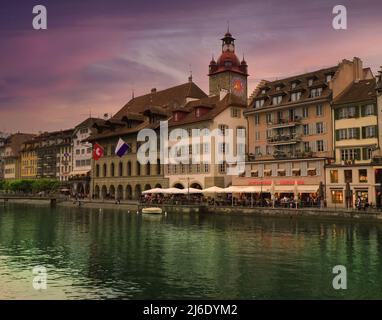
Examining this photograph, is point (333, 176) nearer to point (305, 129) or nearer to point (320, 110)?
point (305, 129)

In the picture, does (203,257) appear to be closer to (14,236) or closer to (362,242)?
(362,242)

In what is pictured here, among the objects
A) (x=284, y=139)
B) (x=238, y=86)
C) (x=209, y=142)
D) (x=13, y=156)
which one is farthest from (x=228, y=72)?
(x=13, y=156)

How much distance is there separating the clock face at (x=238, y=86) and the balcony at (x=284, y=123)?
37.5 meters

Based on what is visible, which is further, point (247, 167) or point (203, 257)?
point (247, 167)

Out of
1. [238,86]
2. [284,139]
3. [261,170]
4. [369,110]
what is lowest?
[261,170]

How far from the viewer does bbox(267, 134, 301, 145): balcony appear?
220ft

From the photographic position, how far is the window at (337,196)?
5992cm

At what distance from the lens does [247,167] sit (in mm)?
72312

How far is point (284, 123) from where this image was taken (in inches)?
2717

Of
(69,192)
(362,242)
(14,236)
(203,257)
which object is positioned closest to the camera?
(203,257)

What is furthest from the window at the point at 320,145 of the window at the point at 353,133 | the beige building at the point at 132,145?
the beige building at the point at 132,145

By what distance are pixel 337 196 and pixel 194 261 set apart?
37107 mm

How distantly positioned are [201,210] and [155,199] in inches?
540
